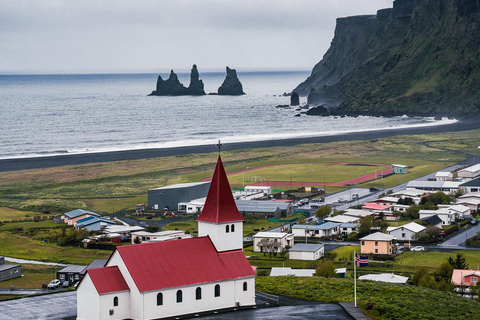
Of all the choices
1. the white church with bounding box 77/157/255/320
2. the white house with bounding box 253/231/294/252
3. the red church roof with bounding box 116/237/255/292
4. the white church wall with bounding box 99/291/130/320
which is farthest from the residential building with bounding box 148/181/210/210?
the white church wall with bounding box 99/291/130/320

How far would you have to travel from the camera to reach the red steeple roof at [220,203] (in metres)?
51.8

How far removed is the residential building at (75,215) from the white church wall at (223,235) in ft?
155

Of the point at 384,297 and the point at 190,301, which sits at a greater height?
the point at 190,301

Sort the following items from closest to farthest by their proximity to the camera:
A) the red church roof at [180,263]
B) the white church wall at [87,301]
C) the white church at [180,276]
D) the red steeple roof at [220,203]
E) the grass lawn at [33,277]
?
1. the white church wall at [87,301]
2. the white church at [180,276]
3. the red church roof at [180,263]
4. the red steeple roof at [220,203]
5. the grass lawn at [33,277]

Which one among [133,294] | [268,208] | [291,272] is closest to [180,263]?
[133,294]

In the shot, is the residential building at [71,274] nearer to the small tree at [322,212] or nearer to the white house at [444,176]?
the small tree at [322,212]

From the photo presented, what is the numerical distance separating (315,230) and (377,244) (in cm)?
1100

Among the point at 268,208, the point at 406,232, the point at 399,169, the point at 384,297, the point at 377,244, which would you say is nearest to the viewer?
the point at 384,297

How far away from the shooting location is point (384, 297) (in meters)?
52.9

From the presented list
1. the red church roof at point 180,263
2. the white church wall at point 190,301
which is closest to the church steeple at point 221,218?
the red church roof at point 180,263

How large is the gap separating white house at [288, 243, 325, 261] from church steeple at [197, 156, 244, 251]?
26.9 m

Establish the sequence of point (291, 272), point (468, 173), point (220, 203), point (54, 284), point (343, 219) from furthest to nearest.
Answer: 1. point (468, 173)
2. point (343, 219)
3. point (291, 272)
4. point (54, 284)
5. point (220, 203)

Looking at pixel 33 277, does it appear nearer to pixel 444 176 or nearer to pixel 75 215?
pixel 75 215

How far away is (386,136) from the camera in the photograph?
19800cm
